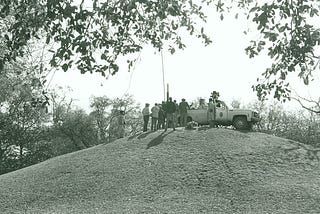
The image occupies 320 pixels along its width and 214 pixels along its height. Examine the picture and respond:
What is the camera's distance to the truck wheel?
24828mm

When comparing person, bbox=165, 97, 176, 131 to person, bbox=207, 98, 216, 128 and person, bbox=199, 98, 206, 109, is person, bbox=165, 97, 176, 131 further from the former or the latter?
person, bbox=199, 98, 206, 109

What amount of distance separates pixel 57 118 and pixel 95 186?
31191 mm

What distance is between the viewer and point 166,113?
22.8 metres

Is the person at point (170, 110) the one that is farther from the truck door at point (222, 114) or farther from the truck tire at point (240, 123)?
the truck tire at point (240, 123)

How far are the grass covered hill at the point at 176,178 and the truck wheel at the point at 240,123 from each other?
1574mm

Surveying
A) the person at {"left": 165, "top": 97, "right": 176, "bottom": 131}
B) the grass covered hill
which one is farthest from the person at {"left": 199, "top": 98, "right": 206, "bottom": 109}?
the person at {"left": 165, "top": 97, "right": 176, "bottom": 131}

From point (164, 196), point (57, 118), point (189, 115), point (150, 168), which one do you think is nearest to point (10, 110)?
point (57, 118)

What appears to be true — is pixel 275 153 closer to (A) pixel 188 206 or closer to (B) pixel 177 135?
(B) pixel 177 135

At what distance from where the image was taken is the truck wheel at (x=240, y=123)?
24.8 metres

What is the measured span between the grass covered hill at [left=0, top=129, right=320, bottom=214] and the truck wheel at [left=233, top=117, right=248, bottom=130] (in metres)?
1.57

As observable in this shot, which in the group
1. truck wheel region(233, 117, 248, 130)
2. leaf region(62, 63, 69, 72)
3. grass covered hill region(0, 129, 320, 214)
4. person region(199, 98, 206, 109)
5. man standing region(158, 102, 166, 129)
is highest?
person region(199, 98, 206, 109)

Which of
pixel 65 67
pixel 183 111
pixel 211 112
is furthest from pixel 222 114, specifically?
pixel 65 67

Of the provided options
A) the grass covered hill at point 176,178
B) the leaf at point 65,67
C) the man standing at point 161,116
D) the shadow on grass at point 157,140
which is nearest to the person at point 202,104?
the man standing at point 161,116

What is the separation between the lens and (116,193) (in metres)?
15.8
